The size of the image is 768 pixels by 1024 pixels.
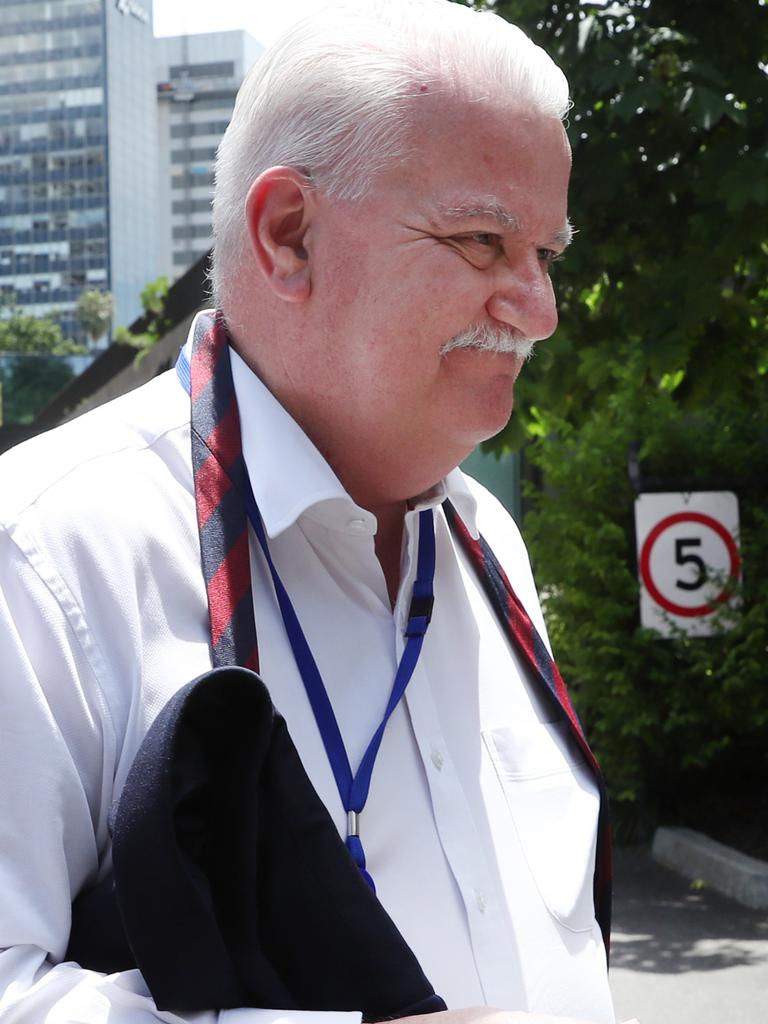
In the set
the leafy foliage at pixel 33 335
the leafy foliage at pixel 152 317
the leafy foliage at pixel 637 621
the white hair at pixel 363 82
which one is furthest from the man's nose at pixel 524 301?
the leafy foliage at pixel 33 335

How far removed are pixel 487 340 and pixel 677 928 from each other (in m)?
5.83

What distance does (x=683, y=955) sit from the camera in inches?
250

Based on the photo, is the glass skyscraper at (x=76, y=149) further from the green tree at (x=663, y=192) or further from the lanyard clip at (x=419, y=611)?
the lanyard clip at (x=419, y=611)

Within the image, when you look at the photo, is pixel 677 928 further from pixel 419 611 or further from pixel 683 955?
pixel 419 611

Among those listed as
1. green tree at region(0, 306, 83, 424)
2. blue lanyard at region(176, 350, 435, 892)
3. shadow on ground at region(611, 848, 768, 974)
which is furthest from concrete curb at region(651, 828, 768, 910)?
green tree at region(0, 306, 83, 424)

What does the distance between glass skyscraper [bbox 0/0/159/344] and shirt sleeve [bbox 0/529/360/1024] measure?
262 centimetres

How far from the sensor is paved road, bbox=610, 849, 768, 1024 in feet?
18.5

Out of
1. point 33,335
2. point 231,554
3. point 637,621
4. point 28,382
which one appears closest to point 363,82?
point 231,554

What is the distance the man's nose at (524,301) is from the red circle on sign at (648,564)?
6972mm

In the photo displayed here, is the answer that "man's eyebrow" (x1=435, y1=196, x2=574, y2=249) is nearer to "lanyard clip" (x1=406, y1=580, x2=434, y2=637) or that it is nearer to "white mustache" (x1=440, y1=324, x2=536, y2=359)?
"white mustache" (x1=440, y1=324, x2=536, y2=359)

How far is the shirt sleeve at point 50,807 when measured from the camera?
1.18m

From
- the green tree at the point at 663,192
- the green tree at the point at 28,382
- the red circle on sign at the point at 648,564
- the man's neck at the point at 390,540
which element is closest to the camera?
the man's neck at the point at 390,540

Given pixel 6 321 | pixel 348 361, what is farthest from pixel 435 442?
pixel 6 321

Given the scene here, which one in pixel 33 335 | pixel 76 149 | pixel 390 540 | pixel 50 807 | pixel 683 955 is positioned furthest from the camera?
pixel 33 335
